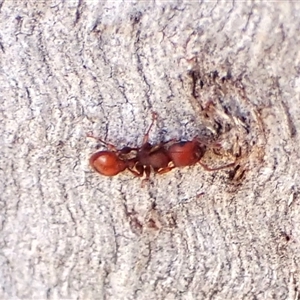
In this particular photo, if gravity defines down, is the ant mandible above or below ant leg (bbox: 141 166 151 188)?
above

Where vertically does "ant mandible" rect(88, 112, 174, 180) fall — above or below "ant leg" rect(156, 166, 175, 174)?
above

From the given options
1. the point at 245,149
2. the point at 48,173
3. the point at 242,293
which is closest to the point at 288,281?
the point at 242,293

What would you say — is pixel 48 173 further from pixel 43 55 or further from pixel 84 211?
pixel 43 55

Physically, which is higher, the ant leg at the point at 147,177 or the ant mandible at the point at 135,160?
the ant mandible at the point at 135,160
